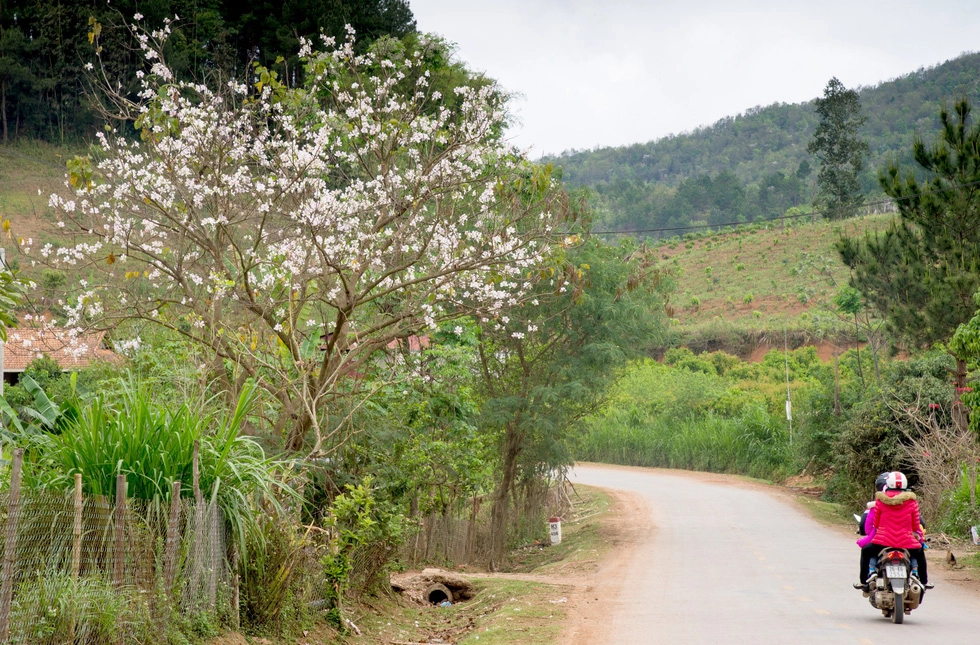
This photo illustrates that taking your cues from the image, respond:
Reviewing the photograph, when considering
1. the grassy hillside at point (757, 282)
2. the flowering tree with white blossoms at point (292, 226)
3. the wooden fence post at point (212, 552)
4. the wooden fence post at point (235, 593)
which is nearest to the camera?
the wooden fence post at point (212, 552)

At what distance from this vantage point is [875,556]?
10.7 meters

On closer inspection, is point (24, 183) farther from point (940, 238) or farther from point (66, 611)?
point (66, 611)

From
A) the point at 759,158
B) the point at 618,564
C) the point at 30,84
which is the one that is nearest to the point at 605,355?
the point at 618,564

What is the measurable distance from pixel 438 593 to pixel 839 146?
63.9m

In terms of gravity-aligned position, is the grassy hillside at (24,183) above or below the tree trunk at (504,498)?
above

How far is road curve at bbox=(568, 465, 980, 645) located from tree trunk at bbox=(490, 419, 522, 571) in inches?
115

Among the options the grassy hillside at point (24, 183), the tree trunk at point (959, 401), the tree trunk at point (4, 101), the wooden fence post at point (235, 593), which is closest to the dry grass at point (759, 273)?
the grassy hillside at point (24, 183)

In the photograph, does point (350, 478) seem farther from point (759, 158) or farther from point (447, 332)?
point (759, 158)

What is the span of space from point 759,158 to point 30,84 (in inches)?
3823

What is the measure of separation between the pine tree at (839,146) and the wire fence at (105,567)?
67.7 metres

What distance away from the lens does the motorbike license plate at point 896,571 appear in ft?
33.1

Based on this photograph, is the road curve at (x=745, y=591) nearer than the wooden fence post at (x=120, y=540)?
No

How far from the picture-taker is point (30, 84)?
39.0 metres

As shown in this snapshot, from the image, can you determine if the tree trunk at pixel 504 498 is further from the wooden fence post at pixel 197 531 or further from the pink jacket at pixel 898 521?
the wooden fence post at pixel 197 531
